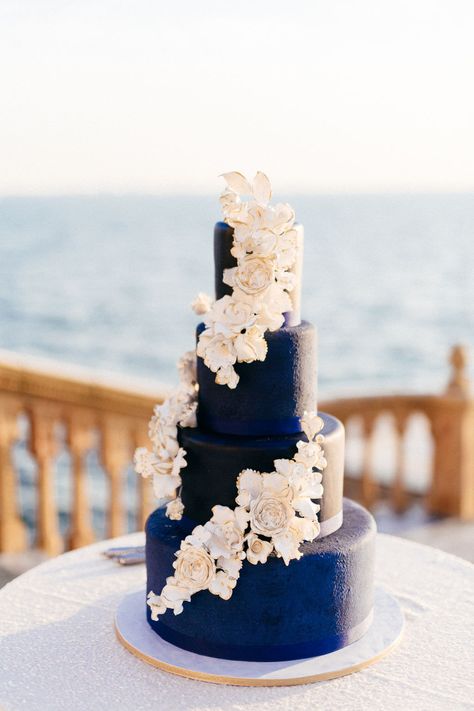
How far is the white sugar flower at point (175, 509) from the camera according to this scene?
2.65m

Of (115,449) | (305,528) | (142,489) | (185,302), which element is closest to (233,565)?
(305,528)

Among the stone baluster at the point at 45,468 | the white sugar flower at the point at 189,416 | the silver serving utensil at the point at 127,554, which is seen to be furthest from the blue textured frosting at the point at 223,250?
the stone baluster at the point at 45,468

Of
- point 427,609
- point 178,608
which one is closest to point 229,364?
point 178,608

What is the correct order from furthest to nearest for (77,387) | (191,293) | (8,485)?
(191,293) → (8,485) → (77,387)

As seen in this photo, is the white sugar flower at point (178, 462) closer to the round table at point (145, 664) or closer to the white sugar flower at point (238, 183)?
the round table at point (145, 664)

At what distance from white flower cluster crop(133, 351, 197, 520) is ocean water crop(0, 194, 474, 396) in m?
21.5

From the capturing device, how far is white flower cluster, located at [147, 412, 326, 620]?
7.72 feet

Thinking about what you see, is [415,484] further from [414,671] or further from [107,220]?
[107,220]

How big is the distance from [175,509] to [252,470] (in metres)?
0.36

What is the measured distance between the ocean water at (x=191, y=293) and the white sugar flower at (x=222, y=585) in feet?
71.3

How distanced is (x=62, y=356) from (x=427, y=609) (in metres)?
30.1

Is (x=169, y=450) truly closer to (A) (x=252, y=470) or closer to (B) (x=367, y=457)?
(A) (x=252, y=470)

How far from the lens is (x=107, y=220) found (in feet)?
240

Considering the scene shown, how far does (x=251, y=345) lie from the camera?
2381mm
